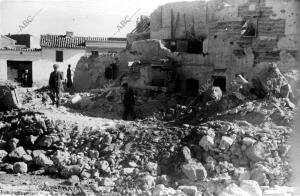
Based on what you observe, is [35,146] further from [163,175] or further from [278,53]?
[278,53]

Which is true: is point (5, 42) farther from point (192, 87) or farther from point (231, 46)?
point (231, 46)

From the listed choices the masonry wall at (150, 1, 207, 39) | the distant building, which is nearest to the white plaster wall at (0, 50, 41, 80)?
the distant building

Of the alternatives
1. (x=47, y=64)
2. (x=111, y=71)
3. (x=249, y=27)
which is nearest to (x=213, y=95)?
(x=249, y=27)

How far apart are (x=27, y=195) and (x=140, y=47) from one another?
1153 cm

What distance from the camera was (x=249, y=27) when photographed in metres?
16.3

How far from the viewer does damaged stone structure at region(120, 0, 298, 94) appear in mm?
15625

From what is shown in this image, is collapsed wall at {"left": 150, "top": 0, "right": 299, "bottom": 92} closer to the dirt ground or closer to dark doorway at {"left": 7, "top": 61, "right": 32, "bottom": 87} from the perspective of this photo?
the dirt ground

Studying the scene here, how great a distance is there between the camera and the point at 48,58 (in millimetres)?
30953

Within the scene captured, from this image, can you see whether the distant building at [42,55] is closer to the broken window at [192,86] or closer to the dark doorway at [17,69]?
the dark doorway at [17,69]

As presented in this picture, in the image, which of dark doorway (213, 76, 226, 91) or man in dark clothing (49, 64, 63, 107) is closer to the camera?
man in dark clothing (49, 64, 63, 107)

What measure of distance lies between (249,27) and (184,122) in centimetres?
530

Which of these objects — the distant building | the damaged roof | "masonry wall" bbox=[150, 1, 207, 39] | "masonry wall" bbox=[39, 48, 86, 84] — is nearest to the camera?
"masonry wall" bbox=[150, 1, 207, 39]

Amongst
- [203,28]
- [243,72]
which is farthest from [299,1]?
[203,28]

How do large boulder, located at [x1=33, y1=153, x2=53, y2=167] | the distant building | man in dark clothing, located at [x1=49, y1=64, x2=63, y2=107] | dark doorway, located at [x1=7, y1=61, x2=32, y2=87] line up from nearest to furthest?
large boulder, located at [x1=33, y1=153, x2=53, y2=167] → man in dark clothing, located at [x1=49, y1=64, x2=63, y2=107] → the distant building → dark doorway, located at [x1=7, y1=61, x2=32, y2=87]
